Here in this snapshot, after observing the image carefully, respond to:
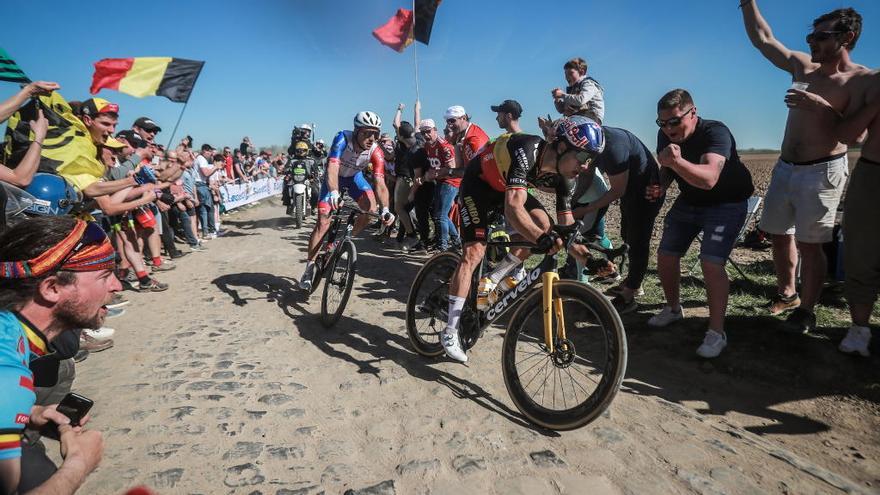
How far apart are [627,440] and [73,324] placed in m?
3.09

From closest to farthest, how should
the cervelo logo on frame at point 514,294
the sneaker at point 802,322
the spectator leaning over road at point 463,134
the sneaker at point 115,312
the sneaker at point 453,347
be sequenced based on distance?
the cervelo logo on frame at point 514,294 → the sneaker at point 453,347 → the sneaker at point 802,322 → the sneaker at point 115,312 → the spectator leaning over road at point 463,134

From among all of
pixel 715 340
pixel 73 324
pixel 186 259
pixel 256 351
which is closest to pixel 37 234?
pixel 73 324

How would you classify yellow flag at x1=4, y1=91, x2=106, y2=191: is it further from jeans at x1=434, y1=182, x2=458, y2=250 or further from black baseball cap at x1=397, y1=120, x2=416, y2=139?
black baseball cap at x1=397, y1=120, x2=416, y2=139

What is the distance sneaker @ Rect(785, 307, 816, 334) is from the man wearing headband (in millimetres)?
5211

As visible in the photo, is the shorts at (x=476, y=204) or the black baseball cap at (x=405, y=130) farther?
the black baseball cap at (x=405, y=130)

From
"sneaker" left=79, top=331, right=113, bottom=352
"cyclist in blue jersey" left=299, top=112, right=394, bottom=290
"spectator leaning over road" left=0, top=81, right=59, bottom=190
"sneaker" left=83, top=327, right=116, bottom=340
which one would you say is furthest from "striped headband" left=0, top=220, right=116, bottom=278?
"cyclist in blue jersey" left=299, top=112, right=394, bottom=290

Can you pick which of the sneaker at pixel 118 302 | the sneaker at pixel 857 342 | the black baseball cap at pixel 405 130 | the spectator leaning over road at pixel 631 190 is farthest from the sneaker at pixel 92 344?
the sneaker at pixel 857 342

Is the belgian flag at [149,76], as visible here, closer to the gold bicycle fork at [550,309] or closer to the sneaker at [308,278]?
the sneaker at [308,278]

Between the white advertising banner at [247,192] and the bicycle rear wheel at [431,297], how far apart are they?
1312cm

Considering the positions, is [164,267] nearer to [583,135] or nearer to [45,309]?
[45,309]

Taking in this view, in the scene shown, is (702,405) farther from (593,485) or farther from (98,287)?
(98,287)

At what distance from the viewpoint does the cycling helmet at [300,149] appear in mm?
12484

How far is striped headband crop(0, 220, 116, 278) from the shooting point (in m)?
1.64

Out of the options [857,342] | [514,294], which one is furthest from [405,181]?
[857,342]
